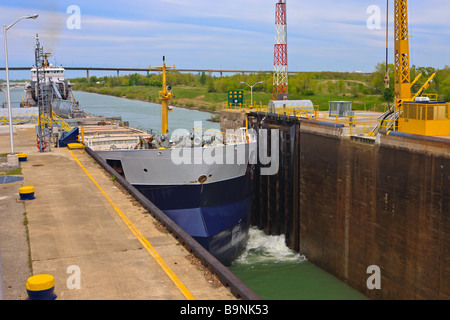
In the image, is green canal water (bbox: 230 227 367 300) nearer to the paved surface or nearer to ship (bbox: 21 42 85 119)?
the paved surface

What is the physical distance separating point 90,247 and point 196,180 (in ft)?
33.2

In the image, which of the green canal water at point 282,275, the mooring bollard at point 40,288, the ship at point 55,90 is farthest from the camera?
the ship at point 55,90

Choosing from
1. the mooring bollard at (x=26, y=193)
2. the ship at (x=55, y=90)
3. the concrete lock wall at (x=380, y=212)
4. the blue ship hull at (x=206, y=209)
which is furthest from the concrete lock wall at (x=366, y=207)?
the ship at (x=55, y=90)

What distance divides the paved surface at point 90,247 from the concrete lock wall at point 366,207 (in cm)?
927

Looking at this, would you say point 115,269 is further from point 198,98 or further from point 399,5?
point 198,98

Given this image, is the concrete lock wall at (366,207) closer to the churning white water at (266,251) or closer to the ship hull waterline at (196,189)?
the churning white water at (266,251)

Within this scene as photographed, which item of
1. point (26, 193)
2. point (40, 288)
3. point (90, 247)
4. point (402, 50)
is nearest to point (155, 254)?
point (90, 247)

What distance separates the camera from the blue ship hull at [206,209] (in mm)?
22812

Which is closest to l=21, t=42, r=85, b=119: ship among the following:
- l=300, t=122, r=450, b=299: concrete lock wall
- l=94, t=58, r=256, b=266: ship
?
l=94, t=58, r=256, b=266: ship

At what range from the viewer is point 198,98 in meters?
133

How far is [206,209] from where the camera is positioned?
75.6ft

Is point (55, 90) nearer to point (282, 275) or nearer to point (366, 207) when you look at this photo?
point (282, 275)

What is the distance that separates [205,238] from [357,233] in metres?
6.89
